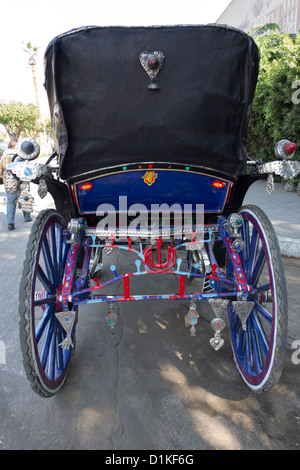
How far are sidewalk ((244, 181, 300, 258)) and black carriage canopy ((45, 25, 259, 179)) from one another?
237cm

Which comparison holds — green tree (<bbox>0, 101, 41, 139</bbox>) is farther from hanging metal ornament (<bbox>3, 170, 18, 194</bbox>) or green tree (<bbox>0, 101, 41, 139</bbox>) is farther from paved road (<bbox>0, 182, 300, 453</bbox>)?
hanging metal ornament (<bbox>3, 170, 18, 194</bbox>)

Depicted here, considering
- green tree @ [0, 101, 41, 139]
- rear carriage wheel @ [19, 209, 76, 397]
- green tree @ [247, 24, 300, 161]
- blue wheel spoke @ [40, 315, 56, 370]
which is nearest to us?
rear carriage wheel @ [19, 209, 76, 397]

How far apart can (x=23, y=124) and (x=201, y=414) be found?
31.9 metres

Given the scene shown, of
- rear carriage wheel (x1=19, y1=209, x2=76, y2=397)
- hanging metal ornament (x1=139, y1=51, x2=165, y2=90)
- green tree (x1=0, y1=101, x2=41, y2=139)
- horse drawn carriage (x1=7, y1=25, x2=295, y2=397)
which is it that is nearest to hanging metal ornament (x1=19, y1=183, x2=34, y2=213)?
horse drawn carriage (x1=7, y1=25, x2=295, y2=397)

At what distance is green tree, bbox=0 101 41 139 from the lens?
87.0 ft

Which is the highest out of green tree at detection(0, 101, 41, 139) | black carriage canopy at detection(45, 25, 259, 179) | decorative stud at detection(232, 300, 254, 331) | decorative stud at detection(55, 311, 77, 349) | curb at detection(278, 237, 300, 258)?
green tree at detection(0, 101, 41, 139)

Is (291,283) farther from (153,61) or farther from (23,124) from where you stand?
(23,124)

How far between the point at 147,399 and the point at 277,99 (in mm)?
8142

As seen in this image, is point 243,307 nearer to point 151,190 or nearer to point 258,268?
point 258,268

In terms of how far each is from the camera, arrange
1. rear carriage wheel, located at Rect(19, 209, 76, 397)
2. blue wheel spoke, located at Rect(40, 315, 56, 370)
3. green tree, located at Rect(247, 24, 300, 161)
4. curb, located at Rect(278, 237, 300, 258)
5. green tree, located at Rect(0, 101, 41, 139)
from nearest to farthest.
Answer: rear carriage wheel, located at Rect(19, 209, 76, 397)
blue wheel spoke, located at Rect(40, 315, 56, 370)
curb, located at Rect(278, 237, 300, 258)
green tree, located at Rect(247, 24, 300, 161)
green tree, located at Rect(0, 101, 41, 139)

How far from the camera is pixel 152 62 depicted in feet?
5.93

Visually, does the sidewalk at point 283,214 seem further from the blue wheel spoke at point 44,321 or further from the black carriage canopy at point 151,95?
the blue wheel spoke at point 44,321

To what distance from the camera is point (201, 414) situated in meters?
1.95

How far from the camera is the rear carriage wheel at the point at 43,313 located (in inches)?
69.2
